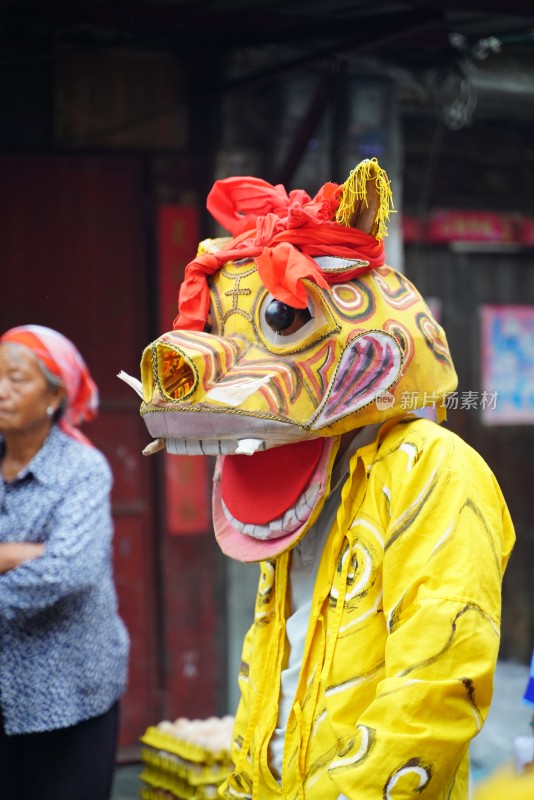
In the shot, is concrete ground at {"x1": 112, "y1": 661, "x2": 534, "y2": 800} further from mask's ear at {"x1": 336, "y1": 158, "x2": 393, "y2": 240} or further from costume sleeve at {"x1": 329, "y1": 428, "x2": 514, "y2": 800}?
mask's ear at {"x1": 336, "y1": 158, "x2": 393, "y2": 240}

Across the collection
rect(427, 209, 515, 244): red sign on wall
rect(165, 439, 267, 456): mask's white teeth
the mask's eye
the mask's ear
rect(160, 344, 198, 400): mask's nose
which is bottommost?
rect(165, 439, 267, 456): mask's white teeth

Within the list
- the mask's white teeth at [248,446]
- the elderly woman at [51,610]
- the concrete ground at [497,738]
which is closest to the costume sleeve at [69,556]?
the elderly woman at [51,610]

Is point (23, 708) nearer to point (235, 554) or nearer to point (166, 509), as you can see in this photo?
point (235, 554)

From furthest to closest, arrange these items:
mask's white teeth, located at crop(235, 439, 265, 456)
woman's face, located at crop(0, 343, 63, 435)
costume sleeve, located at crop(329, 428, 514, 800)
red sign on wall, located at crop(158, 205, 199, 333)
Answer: red sign on wall, located at crop(158, 205, 199, 333) < woman's face, located at crop(0, 343, 63, 435) < mask's white teeth, located at crop(235, 439, 265, 456) < costume sleeve, located at crop(329, 428, 514, 800)

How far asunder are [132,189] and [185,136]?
1.12 ft

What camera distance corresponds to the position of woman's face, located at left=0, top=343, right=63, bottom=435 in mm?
3297

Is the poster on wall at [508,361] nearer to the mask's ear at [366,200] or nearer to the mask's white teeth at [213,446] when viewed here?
the mask's ear at [366,200]

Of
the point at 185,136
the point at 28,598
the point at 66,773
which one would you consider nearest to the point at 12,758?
the point at 66,773

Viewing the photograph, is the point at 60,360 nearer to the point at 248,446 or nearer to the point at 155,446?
the point at 155,446

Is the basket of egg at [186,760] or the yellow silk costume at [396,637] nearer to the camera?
the yellow silk costume at [396,637]

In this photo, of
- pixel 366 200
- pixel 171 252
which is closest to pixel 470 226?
pixel 171 252

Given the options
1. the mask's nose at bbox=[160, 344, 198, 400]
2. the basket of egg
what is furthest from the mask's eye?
the basket of egg

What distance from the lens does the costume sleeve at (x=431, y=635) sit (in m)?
1.88

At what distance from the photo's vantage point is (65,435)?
134 inches
